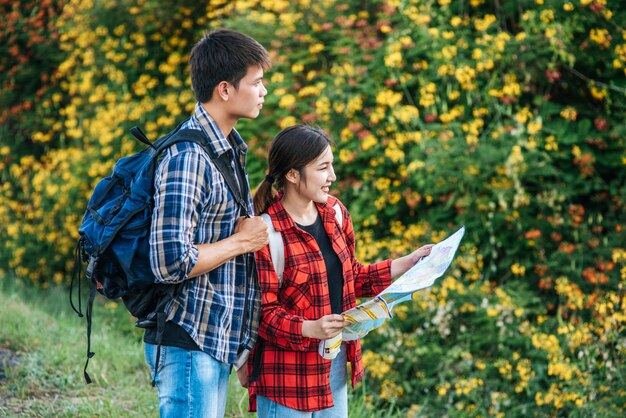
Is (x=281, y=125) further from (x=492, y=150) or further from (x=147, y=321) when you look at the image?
(x=147, y=321)

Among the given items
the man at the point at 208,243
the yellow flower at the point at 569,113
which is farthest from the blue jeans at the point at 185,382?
the yellow flower at the point at 569,113

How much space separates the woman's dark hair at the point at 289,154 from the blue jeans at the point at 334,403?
1.83ft

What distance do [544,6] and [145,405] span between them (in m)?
3.63

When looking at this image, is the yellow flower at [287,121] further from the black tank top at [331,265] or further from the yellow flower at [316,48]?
the black tank top at [331,265]

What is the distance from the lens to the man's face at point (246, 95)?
2.27 metres

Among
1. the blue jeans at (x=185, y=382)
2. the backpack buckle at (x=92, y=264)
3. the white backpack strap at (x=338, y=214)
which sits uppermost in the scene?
the backpack buckle at (x=92, y=264)

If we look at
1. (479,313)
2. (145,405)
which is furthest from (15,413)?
→ (479,313)

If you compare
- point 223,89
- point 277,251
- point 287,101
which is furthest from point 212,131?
point 287,101

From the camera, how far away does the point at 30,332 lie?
473 cm

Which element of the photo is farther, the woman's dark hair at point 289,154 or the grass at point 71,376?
the grass at point 71,376

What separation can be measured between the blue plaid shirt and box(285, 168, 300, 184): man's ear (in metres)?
0.20

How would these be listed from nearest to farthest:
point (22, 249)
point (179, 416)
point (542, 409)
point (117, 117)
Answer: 1. point (179, 416)
2. point (542, 409)
3. point (117, 117)
4. point (22, 249)

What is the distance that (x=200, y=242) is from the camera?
2.21 m

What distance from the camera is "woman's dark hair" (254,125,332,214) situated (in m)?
2.52
